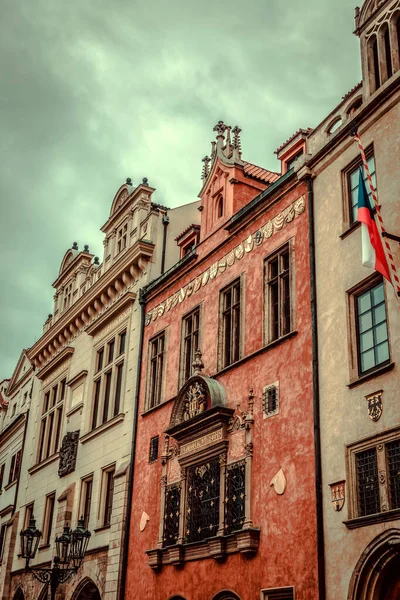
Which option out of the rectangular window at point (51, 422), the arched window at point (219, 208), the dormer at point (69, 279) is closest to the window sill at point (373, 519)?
the arched window at point (219, 208)

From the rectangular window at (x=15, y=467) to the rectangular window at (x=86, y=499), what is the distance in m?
9.79

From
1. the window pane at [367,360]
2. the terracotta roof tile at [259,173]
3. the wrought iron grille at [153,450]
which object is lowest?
the window pane at [367,360]

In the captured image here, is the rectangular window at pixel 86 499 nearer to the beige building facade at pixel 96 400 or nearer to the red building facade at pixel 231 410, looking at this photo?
the beige building facade at pixel 96 400

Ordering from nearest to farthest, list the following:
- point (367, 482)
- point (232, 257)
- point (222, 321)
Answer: point (367, 482), point (222, 321), point (232, 257)

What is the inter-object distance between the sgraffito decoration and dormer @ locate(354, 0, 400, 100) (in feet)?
10.2

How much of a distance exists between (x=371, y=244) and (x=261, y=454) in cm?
581

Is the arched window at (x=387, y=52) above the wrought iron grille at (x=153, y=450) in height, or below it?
above

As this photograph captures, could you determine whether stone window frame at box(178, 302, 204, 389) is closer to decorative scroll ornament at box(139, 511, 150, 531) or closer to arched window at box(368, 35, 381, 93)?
decorative scroll ornament at box(139, 511, 150, 531)

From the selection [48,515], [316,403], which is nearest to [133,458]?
[48,515]

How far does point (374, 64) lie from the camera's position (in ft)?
54.4

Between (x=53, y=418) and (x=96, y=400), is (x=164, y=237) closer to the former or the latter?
(x=96, y=400)

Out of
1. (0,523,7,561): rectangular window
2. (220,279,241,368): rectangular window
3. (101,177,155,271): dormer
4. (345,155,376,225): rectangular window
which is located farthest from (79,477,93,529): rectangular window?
(345,155,376,225): rectangular window

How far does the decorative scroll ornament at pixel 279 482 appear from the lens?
15.7m

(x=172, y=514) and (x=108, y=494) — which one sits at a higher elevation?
(x=108, y=494)
